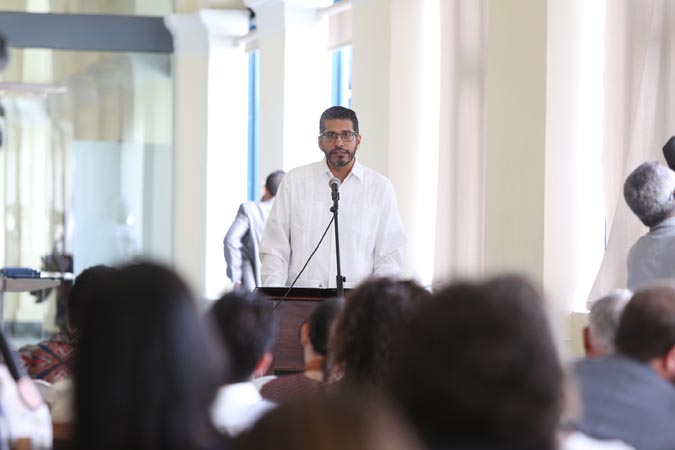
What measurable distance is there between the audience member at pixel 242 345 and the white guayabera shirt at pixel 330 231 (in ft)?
10.6

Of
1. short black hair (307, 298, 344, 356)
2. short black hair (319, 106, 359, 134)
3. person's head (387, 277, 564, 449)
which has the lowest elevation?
A: short black hair (307, 298, 344, 356)

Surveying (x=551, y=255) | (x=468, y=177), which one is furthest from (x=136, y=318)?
(x=468, y=177)

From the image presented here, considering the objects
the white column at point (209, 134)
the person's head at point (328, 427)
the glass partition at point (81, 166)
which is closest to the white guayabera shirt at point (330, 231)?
the person's head at point (328, 427)

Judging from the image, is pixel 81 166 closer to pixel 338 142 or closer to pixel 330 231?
pixel 330 231

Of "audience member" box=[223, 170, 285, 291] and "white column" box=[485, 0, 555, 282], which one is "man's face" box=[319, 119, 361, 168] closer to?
"white column" box=[485, 0, 555, 282]

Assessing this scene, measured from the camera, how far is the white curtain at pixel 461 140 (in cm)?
756

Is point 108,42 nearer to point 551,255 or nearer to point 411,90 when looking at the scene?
point 411,90

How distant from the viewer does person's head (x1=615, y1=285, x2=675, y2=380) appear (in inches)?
112

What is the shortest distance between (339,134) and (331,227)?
47 cm

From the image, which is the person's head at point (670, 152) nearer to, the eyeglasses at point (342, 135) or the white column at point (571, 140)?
the eyeglasses at point (342, 135)

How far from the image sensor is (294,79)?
11062 mm

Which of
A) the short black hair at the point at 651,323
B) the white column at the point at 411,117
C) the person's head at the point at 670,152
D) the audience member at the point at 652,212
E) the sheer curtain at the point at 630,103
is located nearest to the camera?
the short black hair at the point at 651,323

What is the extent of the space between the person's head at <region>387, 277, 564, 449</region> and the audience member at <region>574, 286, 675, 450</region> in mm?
1154

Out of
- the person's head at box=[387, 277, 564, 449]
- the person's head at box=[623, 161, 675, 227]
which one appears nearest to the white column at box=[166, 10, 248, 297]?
the person's head at box=[623, 161, 675, 227]
